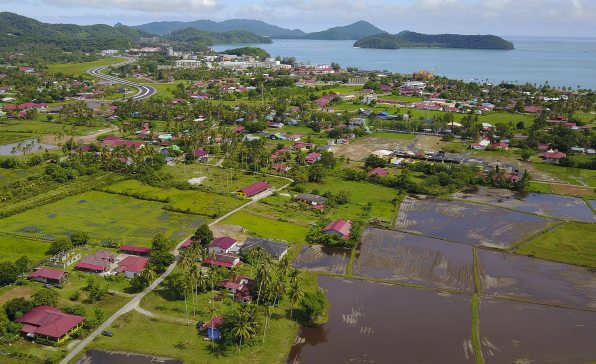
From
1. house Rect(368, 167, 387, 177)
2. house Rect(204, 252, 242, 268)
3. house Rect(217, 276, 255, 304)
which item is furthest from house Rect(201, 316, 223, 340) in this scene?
house Rect(368, 167, 387, 177)

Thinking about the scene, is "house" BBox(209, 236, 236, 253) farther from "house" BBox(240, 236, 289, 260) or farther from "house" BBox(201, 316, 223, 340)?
"house" BBox(201, 316, 223, 340)

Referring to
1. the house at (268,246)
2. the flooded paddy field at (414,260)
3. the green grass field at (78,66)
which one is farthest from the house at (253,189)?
the green grass field at (78,66)

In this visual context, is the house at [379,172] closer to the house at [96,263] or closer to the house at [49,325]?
the house at [96,263]

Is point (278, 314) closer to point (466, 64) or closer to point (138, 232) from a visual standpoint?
point (138, 232)

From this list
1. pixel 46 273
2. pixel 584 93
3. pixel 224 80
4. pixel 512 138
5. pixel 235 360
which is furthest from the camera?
pixel 224 80

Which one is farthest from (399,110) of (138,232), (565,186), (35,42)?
(35,42)

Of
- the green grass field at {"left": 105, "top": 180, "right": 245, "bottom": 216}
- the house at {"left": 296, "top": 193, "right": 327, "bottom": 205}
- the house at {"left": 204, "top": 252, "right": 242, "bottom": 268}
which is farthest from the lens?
the house at {"left": 296, "top": 193, "right": 327, "bottom": 205}
